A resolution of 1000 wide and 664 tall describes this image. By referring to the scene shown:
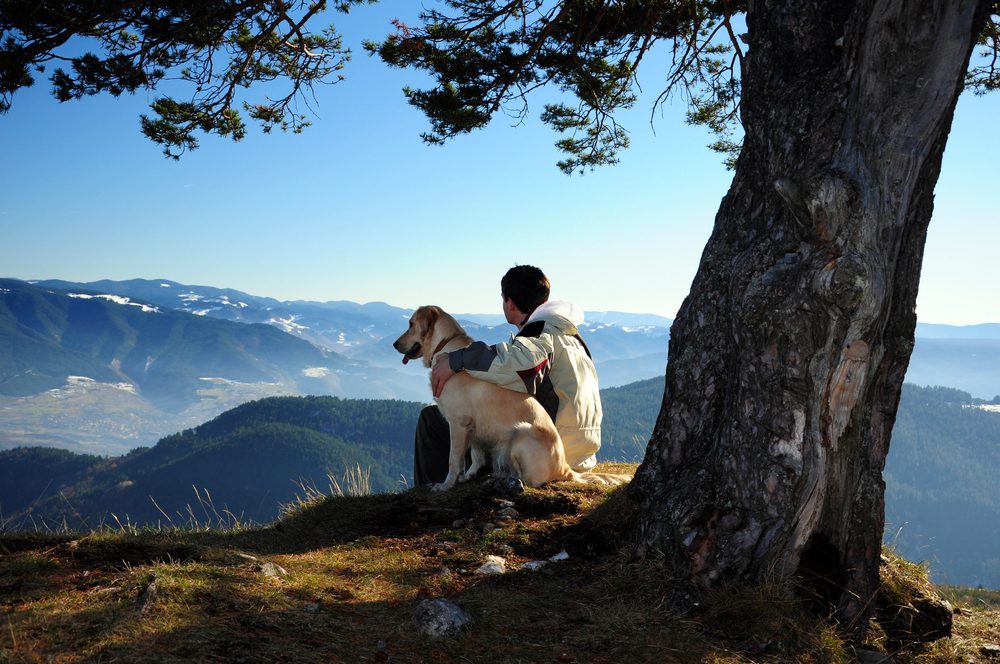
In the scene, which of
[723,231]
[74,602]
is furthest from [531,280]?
[74,602]

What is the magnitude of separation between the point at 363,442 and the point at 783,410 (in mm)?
200427

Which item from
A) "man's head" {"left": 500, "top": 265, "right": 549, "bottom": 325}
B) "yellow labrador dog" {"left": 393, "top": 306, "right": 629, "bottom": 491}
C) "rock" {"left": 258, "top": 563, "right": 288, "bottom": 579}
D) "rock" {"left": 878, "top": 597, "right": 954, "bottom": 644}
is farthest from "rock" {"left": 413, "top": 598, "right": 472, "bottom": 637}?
"man's head" {"left": 500, "top": 265, "right": 549, "bottom": 325}

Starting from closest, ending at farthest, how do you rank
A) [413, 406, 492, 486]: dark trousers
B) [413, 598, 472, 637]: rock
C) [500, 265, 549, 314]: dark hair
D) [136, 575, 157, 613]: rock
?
[136, 575, 157, 613]: rock, [413, 598, 472, 637]: rock, [500, 265, 549, 314]: dark hair, [413, 406, 492, 486]: dark trousers

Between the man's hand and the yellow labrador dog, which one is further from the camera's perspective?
the man's hand

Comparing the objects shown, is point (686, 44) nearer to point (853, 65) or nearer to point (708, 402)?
point (853, 65)

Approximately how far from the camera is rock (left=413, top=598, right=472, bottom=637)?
3.76 m

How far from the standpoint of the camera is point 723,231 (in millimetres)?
5051

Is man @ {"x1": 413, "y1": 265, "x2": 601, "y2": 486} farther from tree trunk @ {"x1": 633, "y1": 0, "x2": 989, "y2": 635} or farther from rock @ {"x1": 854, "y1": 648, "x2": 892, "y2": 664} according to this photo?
rock @ {"x1": 854, "y1": 648, "x2": 892, "y2": 664}

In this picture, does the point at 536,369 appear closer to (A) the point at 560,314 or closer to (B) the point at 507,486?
(A) the point at 560,314

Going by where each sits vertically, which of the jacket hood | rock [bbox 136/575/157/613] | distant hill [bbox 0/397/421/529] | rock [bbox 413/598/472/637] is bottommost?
distant hill [bbox 0/397/421/529]

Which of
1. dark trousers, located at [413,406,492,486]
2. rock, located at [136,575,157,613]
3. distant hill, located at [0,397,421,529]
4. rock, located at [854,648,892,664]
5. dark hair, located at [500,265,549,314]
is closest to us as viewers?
rock, located at [136,575,157,613]

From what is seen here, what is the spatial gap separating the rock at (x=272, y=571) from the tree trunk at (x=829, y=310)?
236cm

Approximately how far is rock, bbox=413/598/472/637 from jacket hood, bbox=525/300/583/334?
149 inches

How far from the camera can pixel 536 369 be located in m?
6.90
